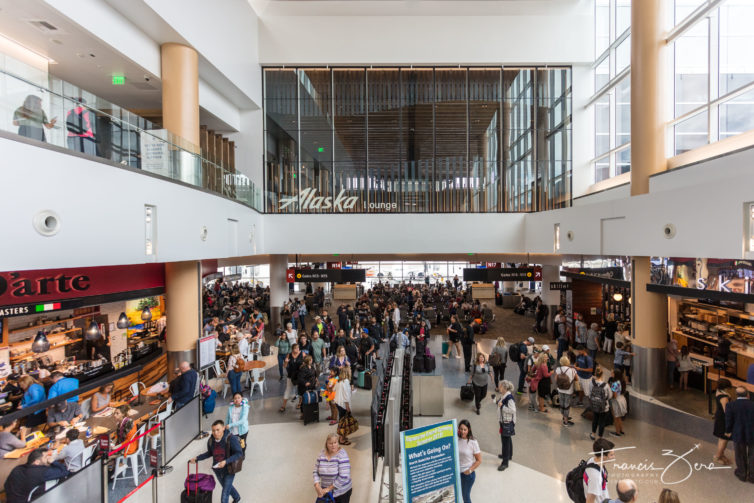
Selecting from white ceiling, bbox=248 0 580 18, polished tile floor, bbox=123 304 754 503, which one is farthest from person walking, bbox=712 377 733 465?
white ceiling, bbox=248 0 580 18

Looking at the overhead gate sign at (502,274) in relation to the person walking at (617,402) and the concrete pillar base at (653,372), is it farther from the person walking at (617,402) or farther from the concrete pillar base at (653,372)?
the person walking at (617,402)

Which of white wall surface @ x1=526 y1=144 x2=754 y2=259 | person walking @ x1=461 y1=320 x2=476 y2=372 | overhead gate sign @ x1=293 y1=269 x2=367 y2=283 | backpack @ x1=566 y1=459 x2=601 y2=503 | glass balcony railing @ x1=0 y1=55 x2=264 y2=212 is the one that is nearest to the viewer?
glass balcony railing @ x1=0 y1=55 x2=264 y2=212

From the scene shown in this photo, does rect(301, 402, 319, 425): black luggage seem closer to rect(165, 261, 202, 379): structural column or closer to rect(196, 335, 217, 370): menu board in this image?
rect(196, 335, 217, 370): menu board

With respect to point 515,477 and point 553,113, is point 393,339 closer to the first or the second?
point 515,477

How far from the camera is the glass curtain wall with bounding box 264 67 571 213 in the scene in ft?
44.4

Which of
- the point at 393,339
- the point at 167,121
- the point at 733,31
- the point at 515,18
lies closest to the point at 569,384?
the point at 393,339

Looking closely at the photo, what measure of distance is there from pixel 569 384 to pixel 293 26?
13440 mm

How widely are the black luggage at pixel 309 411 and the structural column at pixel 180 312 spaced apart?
11.7 feet

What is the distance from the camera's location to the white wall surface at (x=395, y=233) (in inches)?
496

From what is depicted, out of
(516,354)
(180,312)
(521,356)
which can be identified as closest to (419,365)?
(516,354)

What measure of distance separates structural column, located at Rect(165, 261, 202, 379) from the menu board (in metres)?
0.21

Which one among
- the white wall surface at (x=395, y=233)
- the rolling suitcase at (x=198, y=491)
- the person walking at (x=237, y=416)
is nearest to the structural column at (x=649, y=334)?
the white wall surface at (x=395, y=233)

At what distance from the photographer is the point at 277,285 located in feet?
53.9

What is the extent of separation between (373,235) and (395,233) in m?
0.73
